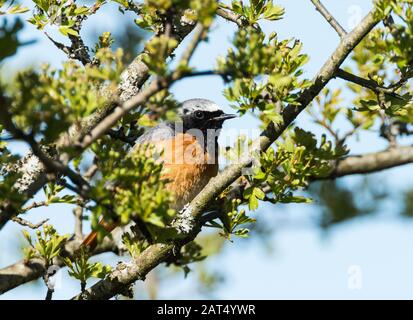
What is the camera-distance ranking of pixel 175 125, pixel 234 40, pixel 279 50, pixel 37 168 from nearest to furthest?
pixel 234 40 < pixel 279 50 < pixel 37 168 < pixel 175 125

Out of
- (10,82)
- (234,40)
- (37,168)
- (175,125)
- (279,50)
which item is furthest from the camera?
(175,125)

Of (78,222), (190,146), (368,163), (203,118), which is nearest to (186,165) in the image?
(190,146)

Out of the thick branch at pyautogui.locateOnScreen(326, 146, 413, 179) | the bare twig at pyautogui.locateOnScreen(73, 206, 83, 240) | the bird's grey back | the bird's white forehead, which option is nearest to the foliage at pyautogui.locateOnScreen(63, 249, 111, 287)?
the bare twig at pyautogui.locateOnScreen(73, 206, 83, 240)

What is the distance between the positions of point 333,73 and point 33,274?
2340mm

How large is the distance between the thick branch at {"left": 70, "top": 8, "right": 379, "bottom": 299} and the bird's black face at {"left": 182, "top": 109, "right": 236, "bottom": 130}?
2595 millimetres

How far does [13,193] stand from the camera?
313cm

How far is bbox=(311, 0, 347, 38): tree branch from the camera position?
4.34 m

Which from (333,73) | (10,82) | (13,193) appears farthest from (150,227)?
(333,73)

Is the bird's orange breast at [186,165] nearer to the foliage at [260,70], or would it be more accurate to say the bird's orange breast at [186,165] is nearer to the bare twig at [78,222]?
the bare twig at [78,222]

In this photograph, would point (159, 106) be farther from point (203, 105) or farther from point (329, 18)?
point (203, 105)

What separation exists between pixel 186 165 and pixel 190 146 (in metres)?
0.30

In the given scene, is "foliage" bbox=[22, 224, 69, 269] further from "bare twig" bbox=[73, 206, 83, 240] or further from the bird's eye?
the bird's eye

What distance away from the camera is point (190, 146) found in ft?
22.0
